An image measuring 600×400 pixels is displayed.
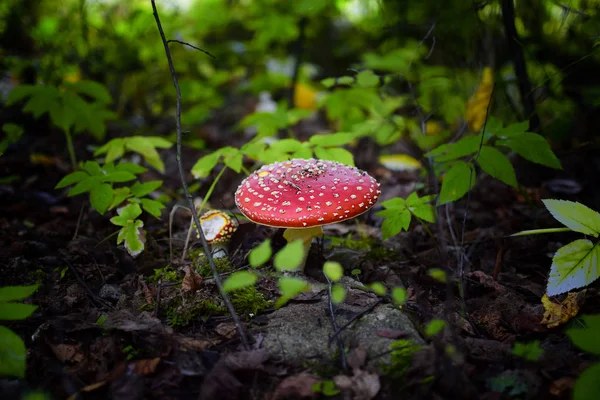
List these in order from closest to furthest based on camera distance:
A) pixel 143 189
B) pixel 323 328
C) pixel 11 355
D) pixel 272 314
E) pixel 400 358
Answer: pixel 11 355, pixel 400 358, pixel 323 328, pixel 272 314, pixel 143 189

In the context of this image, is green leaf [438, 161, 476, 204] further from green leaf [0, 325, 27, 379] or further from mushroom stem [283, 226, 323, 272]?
green leaf [0, 325, 27, 379]

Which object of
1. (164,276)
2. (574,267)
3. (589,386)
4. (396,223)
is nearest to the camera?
(589,386)

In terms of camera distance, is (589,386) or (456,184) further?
(456,184)

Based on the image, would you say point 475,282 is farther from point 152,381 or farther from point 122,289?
point 122,289

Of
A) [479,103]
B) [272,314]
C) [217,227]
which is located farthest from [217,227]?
[479,103]

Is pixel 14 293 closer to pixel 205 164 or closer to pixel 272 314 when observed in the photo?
pixel 272 314

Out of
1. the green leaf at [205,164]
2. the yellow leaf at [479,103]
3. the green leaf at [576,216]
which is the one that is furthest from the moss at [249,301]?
the yellow leaf at [479,103]

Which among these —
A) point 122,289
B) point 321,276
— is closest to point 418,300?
point 321,276
